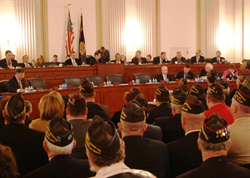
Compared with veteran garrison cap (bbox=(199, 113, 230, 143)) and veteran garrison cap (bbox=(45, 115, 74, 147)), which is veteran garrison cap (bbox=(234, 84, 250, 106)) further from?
veteran garrison cap (bbox=(45, 115, 74, 147))

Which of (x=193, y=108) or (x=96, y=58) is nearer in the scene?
(x=193, y=108)

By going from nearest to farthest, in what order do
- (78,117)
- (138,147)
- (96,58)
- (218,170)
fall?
(218,170), (138,147), (78,117), (96,58)

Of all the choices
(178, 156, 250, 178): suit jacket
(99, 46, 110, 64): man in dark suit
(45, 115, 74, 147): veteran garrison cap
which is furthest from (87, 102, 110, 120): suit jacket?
(99, 46, 110, 64): man in dark suit

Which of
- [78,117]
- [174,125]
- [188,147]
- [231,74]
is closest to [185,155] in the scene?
[188,147]

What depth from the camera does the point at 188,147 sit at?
2.69 metres

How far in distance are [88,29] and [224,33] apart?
7.98 meters

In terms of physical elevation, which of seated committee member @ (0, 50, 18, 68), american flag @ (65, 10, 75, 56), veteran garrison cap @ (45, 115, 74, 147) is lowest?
veteran garrison cap @ (45, 115, 74, 147)

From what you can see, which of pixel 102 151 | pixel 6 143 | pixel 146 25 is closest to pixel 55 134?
pixel 102 151

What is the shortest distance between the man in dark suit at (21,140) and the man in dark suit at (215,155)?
4.94ft

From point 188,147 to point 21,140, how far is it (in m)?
1.52

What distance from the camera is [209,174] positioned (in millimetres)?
1926

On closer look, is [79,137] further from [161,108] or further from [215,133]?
[161,108]

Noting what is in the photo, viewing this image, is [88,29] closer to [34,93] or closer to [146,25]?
[146,25]

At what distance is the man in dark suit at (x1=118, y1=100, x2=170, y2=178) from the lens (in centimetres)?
252
